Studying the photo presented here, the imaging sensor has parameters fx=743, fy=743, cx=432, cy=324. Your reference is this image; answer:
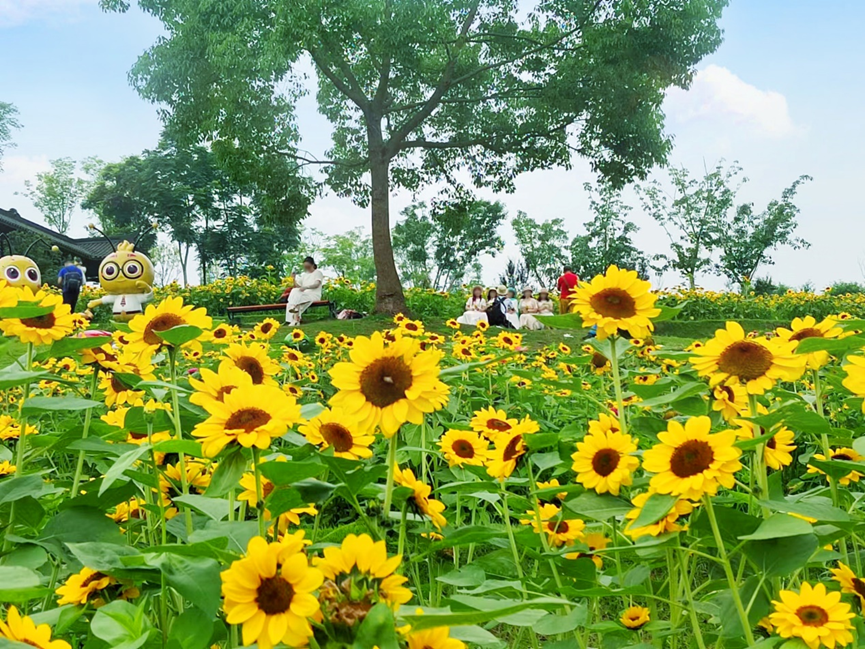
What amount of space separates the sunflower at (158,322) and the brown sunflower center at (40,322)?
0.53ft

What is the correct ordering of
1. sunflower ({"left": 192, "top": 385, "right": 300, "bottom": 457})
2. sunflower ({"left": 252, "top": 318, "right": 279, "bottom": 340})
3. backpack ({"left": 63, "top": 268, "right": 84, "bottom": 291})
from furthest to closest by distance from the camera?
backpack ({"left": 63, "top": 268, "right": 84, "bottom": 291}), sunflower ({"left": 252, "top": 318, "right": 279, "bottom": 340}), sunflower ({"left": 192, "top": 385, "right": 300, "bottom": 457})

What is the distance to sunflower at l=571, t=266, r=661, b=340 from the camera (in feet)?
4.45

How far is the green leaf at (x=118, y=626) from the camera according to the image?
2.40 feet

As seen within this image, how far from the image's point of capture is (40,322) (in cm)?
142

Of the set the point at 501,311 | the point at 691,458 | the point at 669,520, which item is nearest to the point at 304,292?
the point at 501,311

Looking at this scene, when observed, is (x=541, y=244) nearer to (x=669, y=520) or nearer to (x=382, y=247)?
(x=382, y=247)

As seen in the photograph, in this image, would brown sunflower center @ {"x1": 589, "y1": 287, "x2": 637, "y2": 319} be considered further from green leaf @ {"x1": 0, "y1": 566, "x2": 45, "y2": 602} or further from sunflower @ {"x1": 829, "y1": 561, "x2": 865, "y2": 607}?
green leaf @ {"x1": 0, "y1": 566, "x2": 45, "y2": 602}

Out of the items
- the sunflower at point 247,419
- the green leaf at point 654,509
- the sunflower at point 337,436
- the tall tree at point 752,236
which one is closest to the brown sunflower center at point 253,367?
the sunflower at point 337,436

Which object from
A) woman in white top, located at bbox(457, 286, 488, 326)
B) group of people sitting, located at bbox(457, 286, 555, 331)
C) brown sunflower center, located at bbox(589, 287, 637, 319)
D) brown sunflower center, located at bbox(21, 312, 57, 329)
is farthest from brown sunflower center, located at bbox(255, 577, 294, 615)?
woman in white top, located at bbox(457, 286, 488, 326)

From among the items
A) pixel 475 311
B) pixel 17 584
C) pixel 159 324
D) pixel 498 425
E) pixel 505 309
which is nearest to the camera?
pixel 17 584

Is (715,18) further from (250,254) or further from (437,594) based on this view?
(250,254)

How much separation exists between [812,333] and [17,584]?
4.60 ft

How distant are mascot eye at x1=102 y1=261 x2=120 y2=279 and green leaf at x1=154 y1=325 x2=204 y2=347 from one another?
1058 centimetres

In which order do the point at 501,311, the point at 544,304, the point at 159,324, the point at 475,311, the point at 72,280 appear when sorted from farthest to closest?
the point at 544,304
the point at 72,280
the point at 501,311
the point at 475,311
the point at 159,324
